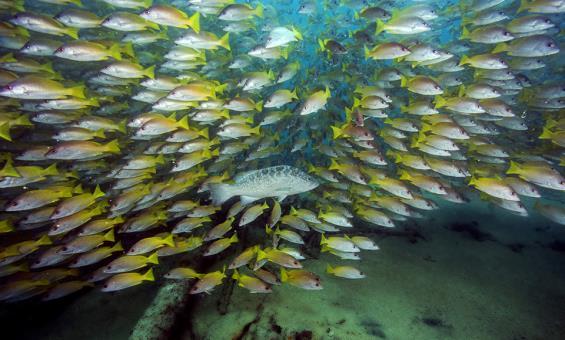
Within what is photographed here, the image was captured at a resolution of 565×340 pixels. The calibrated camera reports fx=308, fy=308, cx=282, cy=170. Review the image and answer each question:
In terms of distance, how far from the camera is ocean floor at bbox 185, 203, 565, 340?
15.6ft

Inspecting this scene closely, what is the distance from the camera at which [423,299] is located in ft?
18.0

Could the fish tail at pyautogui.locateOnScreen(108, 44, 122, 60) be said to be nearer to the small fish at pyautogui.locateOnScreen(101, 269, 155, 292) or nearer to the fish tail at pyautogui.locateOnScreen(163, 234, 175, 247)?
the fish tail at pyautogui.locateOnScreen(163, 234, 175, 247)

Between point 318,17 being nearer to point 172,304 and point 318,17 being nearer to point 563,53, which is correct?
point 563,53

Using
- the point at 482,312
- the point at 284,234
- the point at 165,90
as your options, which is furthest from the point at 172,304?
the point at 482,312

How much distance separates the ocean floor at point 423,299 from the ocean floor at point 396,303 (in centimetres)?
2

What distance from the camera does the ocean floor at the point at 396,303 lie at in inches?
189

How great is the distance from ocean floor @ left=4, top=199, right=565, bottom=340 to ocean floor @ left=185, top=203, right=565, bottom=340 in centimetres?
2

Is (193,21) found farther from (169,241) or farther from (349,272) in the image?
(349,272)

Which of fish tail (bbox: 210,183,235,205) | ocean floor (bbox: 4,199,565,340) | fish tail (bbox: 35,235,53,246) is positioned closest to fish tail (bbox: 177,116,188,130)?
fish tail (bbox: 210,183,235,205)

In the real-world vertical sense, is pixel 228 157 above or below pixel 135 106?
below

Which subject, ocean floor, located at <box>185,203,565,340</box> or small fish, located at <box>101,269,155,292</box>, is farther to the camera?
ocean floor, located at <box>185,203,565,340</box>

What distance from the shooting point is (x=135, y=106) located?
22.3ft

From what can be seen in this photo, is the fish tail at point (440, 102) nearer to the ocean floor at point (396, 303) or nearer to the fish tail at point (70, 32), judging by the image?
the ocean floor at point (396, 303)

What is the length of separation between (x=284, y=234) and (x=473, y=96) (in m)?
4.13
